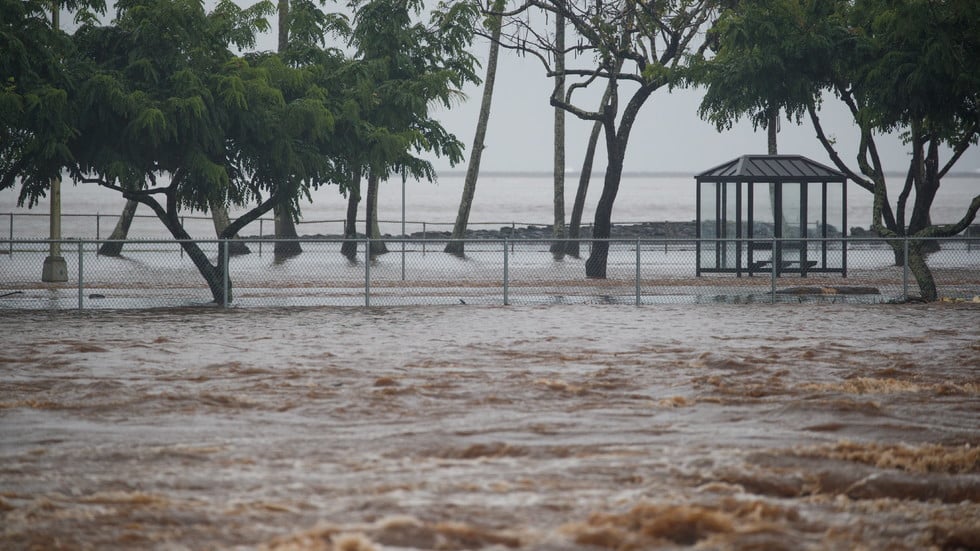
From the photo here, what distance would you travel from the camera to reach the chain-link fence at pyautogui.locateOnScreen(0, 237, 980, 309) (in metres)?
21.6

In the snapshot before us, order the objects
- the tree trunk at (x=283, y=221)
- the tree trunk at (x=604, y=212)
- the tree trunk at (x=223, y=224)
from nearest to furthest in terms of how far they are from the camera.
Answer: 1. the tree trunk at (x=604, y=212)
2. the tree trunk at (x=223, y=224)
3. the tree trunk at (x=283, y=221)

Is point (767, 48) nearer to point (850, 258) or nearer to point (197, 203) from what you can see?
point (197, 203)

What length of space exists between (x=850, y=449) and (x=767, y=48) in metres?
19.2

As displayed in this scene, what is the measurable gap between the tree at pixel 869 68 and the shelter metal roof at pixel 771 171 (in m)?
0.92

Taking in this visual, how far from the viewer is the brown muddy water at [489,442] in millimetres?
5523

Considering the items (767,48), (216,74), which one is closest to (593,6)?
(767,48)

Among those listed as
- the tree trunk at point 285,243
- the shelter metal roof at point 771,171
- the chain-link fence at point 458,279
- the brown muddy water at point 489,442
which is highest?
the shelter metal roof at point 771,171

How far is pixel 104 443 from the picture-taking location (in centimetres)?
761

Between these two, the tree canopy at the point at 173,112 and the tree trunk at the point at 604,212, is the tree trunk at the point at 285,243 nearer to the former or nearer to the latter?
the tree trunk at the point at 604,212

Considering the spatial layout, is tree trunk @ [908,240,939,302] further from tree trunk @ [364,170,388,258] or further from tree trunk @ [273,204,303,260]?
tree trunk @ [364,170,388,258]

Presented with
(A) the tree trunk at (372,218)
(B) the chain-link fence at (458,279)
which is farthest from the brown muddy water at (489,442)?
(A) the tree trunk at (372,218)

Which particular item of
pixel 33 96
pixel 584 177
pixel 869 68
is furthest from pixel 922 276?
pixel 584 177

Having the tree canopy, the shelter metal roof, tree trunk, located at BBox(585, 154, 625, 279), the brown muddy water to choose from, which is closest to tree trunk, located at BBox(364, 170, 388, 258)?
tree trunk, located at BBox(585, 154, 625, 279)

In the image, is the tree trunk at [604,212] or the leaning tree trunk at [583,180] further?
the leaning tree trunk at [583,180]
